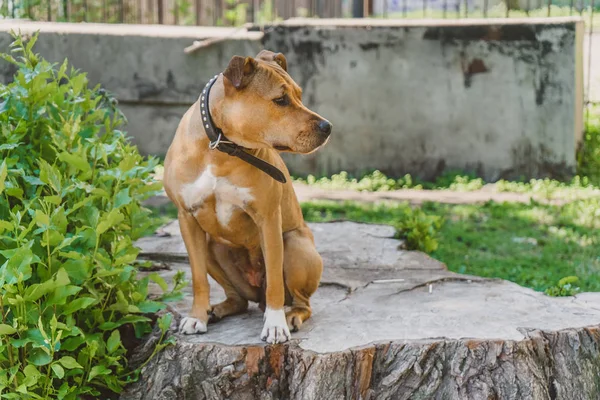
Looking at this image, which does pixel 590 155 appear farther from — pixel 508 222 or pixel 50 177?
pixel 50 177

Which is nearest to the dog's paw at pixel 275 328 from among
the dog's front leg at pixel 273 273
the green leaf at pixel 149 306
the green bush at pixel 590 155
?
the dog's front leg at pixel 273 273

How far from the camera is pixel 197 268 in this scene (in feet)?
13.5

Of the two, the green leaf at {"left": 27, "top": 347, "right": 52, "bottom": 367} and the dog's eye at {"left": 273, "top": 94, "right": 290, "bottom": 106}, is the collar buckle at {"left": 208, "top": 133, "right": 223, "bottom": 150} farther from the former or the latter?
the green leaf at {"left": 27, "top": 347, "right": 52, "bottom": 367}

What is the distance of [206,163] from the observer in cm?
386

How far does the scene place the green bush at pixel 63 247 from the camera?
12.2 feet

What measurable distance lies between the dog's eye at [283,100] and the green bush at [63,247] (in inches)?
34.8

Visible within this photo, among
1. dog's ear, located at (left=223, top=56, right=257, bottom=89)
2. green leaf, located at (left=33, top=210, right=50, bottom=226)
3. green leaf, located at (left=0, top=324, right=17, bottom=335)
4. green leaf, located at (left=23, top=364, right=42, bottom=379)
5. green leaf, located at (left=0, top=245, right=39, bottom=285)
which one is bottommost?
green leaf, located at (left=23, top=364, right=42, bottom=379)

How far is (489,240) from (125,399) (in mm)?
3714

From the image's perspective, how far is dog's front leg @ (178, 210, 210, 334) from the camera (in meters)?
4.07

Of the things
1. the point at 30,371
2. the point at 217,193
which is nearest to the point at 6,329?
the point at 30,371

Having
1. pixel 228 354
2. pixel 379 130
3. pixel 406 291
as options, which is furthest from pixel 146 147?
pixel 228 354

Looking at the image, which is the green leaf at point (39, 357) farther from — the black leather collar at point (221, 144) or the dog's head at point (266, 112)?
the dog's head at point (266, 112)

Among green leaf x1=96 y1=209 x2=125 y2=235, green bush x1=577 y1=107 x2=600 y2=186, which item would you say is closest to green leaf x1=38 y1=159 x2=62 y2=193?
green leaf x1=96 y1=209 x2=125 y2=235

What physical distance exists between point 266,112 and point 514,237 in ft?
12.8
